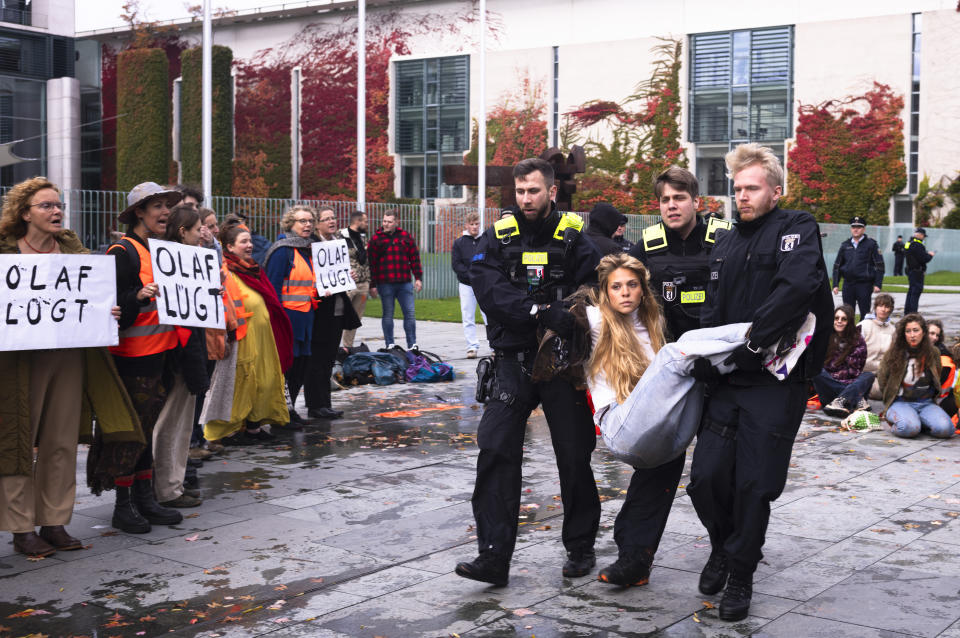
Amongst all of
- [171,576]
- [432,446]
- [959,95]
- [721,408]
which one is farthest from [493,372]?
[959,95]

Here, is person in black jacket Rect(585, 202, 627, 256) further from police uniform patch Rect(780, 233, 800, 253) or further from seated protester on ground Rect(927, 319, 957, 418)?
seated protester on ground Rect(927, 319, 957, 418)

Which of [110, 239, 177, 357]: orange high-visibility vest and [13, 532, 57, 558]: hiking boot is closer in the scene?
[13, 532, 57, 558]: hiking boot

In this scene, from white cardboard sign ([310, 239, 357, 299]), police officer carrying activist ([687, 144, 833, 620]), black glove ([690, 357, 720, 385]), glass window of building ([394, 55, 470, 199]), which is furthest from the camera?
glass window of building ([394, 55, 470, 199])

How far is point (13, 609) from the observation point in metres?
4.74

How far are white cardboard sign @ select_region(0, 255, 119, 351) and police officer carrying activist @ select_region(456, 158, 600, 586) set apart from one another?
2183mm

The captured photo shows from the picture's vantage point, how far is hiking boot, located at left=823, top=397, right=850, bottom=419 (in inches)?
406

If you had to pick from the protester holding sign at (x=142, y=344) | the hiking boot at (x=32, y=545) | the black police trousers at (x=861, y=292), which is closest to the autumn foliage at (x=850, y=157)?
the black police trousers at (x=861, y=292)

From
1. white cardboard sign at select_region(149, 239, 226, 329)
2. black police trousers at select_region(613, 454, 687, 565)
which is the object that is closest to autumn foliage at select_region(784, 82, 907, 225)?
white cardboard sign at select_region(149, 239, 226, 329)

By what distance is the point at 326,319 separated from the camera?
985 cm

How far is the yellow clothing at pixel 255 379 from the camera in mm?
8389

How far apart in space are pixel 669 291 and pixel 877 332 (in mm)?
6693

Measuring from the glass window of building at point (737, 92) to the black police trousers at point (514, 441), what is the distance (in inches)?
1592

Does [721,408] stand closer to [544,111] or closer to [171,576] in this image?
[171,576]

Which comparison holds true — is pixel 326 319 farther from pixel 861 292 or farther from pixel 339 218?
pixel 339 218
